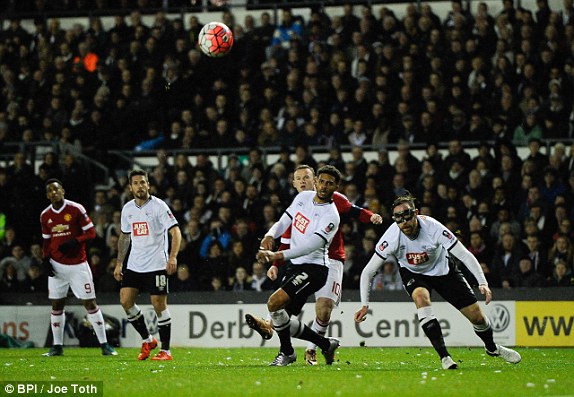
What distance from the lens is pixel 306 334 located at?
12.6 m

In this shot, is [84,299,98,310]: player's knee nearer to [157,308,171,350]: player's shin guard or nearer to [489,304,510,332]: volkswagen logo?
[157,308,171,350]: player's shin guard

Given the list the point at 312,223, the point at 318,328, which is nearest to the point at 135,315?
the point at 318,328

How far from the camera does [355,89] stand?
75.8 ft

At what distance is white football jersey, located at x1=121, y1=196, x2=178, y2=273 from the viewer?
14.7 meters

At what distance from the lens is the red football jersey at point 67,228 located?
16781mm

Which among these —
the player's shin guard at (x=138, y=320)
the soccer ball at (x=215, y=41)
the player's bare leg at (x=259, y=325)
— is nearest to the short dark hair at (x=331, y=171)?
the player's bare leg at (x=259, y=325)

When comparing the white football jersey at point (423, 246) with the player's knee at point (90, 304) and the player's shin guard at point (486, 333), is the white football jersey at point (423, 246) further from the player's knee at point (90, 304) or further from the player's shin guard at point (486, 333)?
the player's knee at point (90, 304)

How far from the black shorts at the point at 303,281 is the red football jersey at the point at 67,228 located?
17.4ft

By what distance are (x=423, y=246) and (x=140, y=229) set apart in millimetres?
4437

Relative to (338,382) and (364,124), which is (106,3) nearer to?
(364,124)

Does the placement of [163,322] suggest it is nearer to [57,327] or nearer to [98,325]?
[98,325]

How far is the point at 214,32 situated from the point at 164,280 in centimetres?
639

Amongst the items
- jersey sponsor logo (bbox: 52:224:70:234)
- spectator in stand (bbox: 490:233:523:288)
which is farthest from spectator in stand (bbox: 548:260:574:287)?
A: jersey sponsor logo (bbox: 52:224:70:234)

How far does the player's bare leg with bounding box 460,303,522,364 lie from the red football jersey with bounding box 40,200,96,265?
→ 22.5ft
